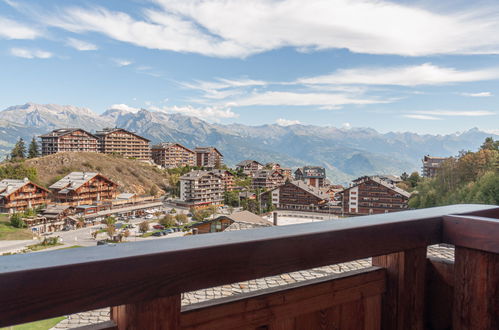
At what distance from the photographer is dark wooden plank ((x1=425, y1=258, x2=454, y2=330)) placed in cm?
66

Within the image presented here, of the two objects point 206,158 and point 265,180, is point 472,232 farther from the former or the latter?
point 206,158

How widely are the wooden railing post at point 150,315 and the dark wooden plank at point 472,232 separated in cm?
49

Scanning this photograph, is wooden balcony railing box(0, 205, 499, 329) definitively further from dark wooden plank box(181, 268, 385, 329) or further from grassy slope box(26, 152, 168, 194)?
grassy slope box(26, 152, 168, 194)

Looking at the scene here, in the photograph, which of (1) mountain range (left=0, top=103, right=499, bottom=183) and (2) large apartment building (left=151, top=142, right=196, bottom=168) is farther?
(1) mountain range (left=0, top=103, right=499, bottom=183)

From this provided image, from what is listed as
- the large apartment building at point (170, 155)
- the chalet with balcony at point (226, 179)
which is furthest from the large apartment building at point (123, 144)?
the chalet with balcony at point (226, 179)

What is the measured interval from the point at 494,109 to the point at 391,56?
64.0 ft

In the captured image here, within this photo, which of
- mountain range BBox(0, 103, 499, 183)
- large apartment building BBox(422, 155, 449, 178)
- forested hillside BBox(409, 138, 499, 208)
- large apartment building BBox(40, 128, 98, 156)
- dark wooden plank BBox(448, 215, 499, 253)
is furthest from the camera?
mountain range BBox(0, 103, 499, 183)

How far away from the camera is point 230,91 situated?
116 meters

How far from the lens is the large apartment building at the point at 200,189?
28.2 meters

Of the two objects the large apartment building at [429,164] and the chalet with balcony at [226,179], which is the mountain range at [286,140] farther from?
the large apartment building at [429,164]

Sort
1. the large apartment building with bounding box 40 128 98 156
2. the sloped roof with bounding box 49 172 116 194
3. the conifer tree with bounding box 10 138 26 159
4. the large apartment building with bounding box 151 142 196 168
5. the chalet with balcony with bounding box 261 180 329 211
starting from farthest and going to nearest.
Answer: the large apartment building with bounding box 151 142 196 168 → the large apartment building with bounding box 40 128 98 156 → the conifer tree with bounding box 10 138 26 159 → the sloped roof with bounding box 49 172 116 194 → the chalet with balcony with bounding box 261 180 329 211

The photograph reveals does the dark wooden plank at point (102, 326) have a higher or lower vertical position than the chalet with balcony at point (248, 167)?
higher

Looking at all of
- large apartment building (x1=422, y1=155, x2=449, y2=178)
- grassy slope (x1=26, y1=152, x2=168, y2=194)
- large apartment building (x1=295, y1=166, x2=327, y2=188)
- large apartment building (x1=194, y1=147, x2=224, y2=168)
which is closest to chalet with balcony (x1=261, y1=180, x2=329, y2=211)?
large apartment building (x1=422, y1=155, x2=449, y2=178)

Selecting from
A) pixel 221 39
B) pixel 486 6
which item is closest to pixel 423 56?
pixel 221 39
